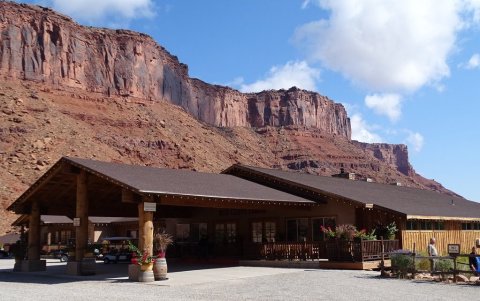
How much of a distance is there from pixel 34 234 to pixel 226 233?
9.35 m

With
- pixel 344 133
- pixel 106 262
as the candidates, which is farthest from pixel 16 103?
pixel 344 133

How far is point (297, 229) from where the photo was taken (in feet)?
86.5

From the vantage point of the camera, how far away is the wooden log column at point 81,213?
2133cm

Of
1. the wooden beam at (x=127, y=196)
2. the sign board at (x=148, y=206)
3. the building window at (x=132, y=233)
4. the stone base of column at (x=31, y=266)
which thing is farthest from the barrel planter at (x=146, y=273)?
the building window at (x=132, y=233)

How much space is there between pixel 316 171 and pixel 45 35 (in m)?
70.4

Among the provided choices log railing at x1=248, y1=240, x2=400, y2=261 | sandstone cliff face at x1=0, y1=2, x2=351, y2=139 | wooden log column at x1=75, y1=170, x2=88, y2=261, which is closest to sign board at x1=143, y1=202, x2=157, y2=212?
wooden log column at x1=75, y1=170, x2=88, y2=261

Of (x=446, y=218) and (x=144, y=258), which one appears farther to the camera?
(x=446, y=218)

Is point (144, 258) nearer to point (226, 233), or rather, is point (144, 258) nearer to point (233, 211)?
point (233, 211)

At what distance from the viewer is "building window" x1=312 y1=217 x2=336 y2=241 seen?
82.5ft

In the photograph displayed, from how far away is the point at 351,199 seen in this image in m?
23.7

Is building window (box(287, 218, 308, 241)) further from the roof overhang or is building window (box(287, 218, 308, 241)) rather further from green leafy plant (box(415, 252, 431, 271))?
green leafy plant (box(415, 252, 431, 271))

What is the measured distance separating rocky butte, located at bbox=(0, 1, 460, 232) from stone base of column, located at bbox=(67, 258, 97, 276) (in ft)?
149

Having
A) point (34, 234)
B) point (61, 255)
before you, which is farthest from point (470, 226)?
point (61, 255)

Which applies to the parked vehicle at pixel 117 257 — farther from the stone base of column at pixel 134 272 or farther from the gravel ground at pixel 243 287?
the stone base of column at pixel 134 272
